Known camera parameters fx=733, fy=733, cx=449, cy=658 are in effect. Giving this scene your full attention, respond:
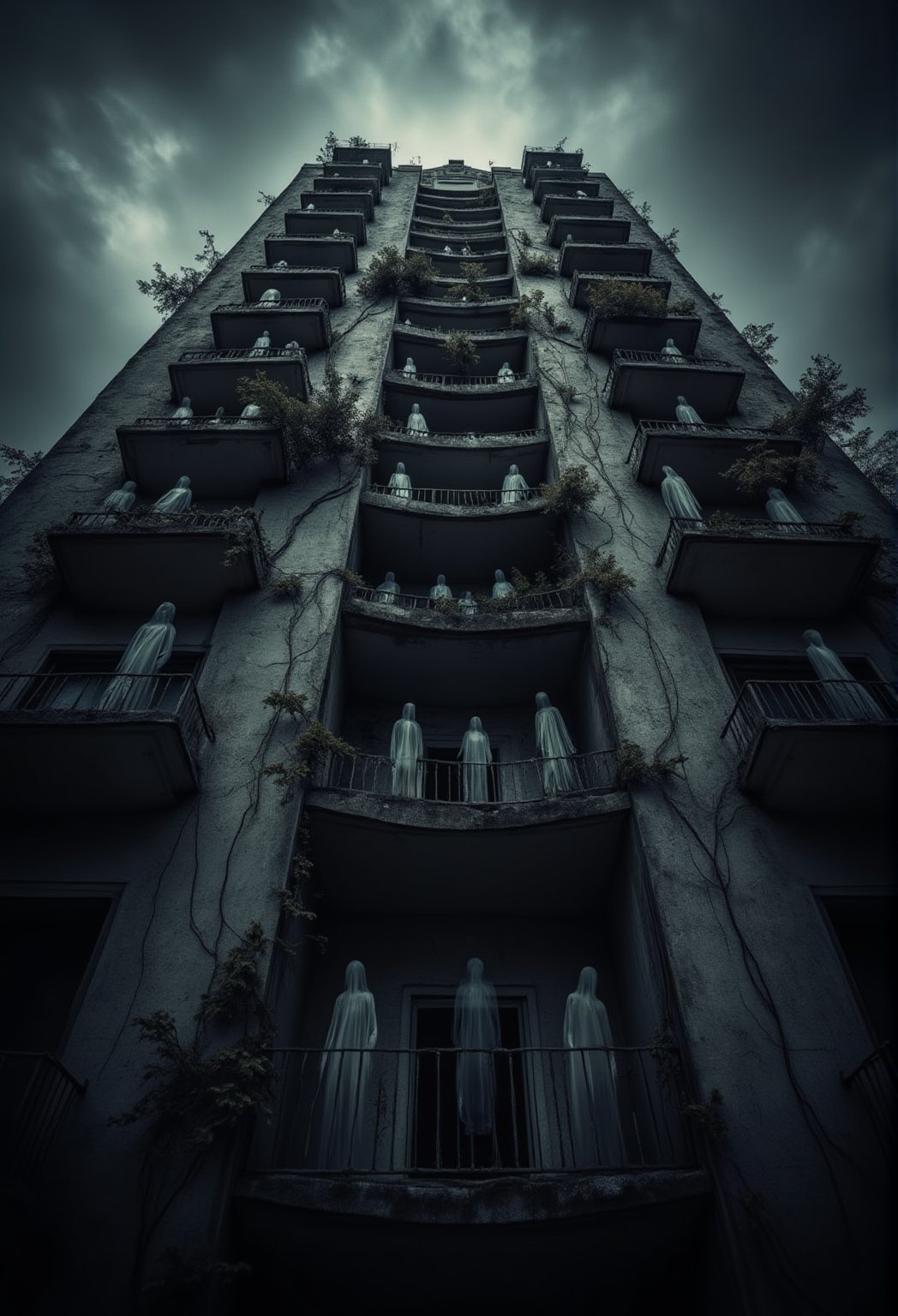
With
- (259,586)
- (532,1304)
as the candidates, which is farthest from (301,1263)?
(259,586)

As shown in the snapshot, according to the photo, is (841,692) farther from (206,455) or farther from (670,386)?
(206,455)

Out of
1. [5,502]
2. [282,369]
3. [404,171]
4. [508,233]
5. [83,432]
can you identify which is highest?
[404,171]

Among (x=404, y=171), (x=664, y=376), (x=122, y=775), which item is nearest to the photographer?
(x=122, y=775)

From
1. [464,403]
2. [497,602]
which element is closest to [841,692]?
[497,602]

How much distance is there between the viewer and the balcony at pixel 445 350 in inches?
819

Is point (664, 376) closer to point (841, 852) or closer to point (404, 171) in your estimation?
point (841, 852)

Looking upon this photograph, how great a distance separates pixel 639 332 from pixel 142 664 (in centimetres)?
1595

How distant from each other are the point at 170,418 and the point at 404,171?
29.4 meters

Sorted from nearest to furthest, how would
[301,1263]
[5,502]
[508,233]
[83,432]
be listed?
[301,1263] → [5,502] → [83,432] → [508,233]

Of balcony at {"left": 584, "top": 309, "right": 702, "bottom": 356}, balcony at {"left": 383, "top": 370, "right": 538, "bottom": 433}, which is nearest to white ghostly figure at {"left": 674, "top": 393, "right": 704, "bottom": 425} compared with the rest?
balcony at {"left": 383, "top": 370, "right": 538, "bottom": 433}

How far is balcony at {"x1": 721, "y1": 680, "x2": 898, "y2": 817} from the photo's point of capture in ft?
28.5

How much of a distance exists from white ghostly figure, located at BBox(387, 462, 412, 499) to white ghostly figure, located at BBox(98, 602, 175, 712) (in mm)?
5989

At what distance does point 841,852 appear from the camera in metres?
8.90

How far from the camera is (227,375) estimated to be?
55.1 ft
